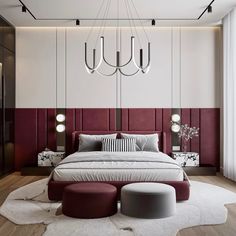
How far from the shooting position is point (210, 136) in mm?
7082

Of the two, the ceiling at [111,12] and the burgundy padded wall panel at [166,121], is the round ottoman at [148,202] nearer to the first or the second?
the ceiling at [111,12]

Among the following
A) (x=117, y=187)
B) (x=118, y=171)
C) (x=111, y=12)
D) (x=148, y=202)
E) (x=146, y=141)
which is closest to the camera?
(x=148, y=202)

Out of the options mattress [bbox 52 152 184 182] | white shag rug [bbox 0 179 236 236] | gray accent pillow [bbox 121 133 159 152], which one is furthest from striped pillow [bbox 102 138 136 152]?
white shag rug [bbox 0 179 236 236]

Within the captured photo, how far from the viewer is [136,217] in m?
3.87

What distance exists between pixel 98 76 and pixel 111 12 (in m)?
1.47

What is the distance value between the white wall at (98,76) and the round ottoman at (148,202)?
10.8ft

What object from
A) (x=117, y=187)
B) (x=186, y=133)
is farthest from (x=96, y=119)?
(x=117, y=187)

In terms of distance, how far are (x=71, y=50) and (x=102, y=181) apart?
336 centimetres

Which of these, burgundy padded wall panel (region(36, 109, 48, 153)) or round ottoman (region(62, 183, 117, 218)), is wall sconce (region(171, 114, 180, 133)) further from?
round ottoman (region(62, 183, 117, 218))

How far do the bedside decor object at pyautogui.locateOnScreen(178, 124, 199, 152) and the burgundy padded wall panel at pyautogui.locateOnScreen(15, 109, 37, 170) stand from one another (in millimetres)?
2887

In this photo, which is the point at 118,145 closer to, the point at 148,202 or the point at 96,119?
the point at 96,119

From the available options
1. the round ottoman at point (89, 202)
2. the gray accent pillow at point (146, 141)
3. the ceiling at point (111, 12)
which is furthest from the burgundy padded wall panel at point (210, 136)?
the round ottoman at point (89, 202)

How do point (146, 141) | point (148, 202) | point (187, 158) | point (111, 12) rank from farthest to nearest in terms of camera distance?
1. point (187, 158)
2. point (146, 141)
3. point (111, 12)
4. point (148, 202)

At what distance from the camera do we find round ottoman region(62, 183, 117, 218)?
12.6 ft
